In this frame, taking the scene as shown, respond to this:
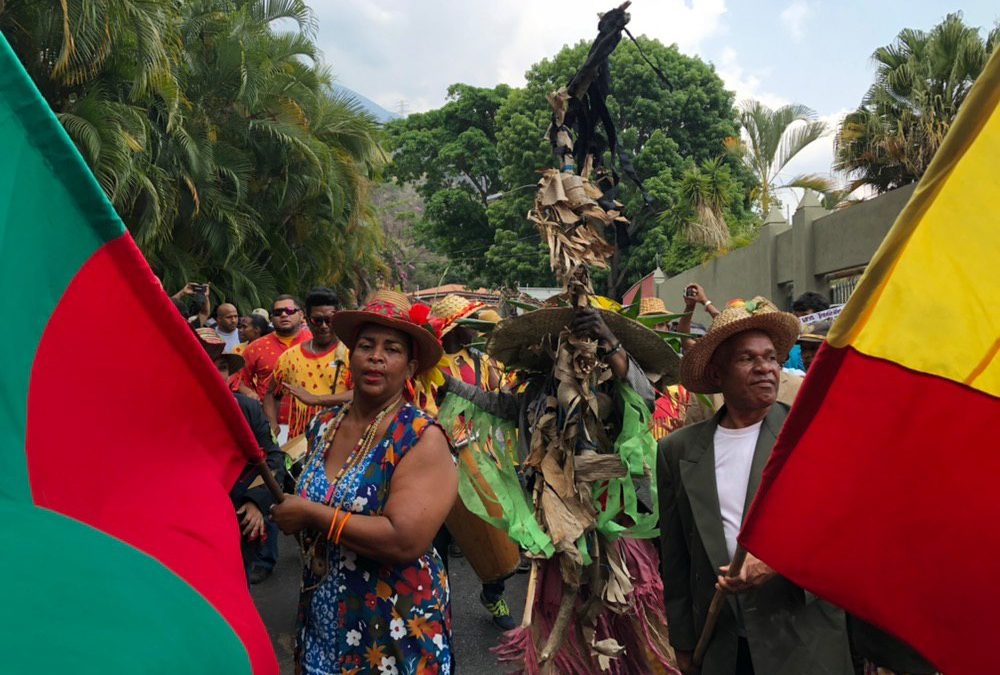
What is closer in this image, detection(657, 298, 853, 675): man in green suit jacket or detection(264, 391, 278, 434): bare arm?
detection(657, 298, 853, 675): man in green suit jacket

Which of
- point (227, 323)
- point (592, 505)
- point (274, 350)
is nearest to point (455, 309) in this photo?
point (274, 350)

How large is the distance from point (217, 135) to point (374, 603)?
1700 centimetres

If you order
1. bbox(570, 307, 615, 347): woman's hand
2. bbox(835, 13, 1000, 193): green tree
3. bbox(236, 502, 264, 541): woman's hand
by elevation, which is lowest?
bbox(236, 502, 264, 541): woman's hand

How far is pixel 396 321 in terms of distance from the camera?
2.85m

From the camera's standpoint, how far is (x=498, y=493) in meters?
3.75

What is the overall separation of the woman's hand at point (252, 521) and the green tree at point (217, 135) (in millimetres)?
10368

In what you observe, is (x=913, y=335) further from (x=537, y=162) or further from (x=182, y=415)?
(x=537, y=162)

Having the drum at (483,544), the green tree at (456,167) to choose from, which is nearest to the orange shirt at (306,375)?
the drum at (483,544)

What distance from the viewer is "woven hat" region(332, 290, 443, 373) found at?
2879 mm

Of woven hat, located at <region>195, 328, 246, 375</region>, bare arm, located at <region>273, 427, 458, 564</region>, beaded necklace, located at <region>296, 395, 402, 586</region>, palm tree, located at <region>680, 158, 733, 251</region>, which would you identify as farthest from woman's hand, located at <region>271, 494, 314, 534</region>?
palm tree, located at <region>680, 158, 733, 251</region>

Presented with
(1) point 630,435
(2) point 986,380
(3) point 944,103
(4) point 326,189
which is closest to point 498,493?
(1) point 630,435

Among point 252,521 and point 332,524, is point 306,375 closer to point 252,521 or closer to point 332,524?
point 252,521

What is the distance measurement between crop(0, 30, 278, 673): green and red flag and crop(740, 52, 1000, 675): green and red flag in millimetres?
1443

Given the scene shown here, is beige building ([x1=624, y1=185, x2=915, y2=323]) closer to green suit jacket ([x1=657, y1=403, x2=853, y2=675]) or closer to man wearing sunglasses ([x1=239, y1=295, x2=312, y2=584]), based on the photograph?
man wearing sunglasses ([x1=239, y1=295, x2=312, y2=584])
